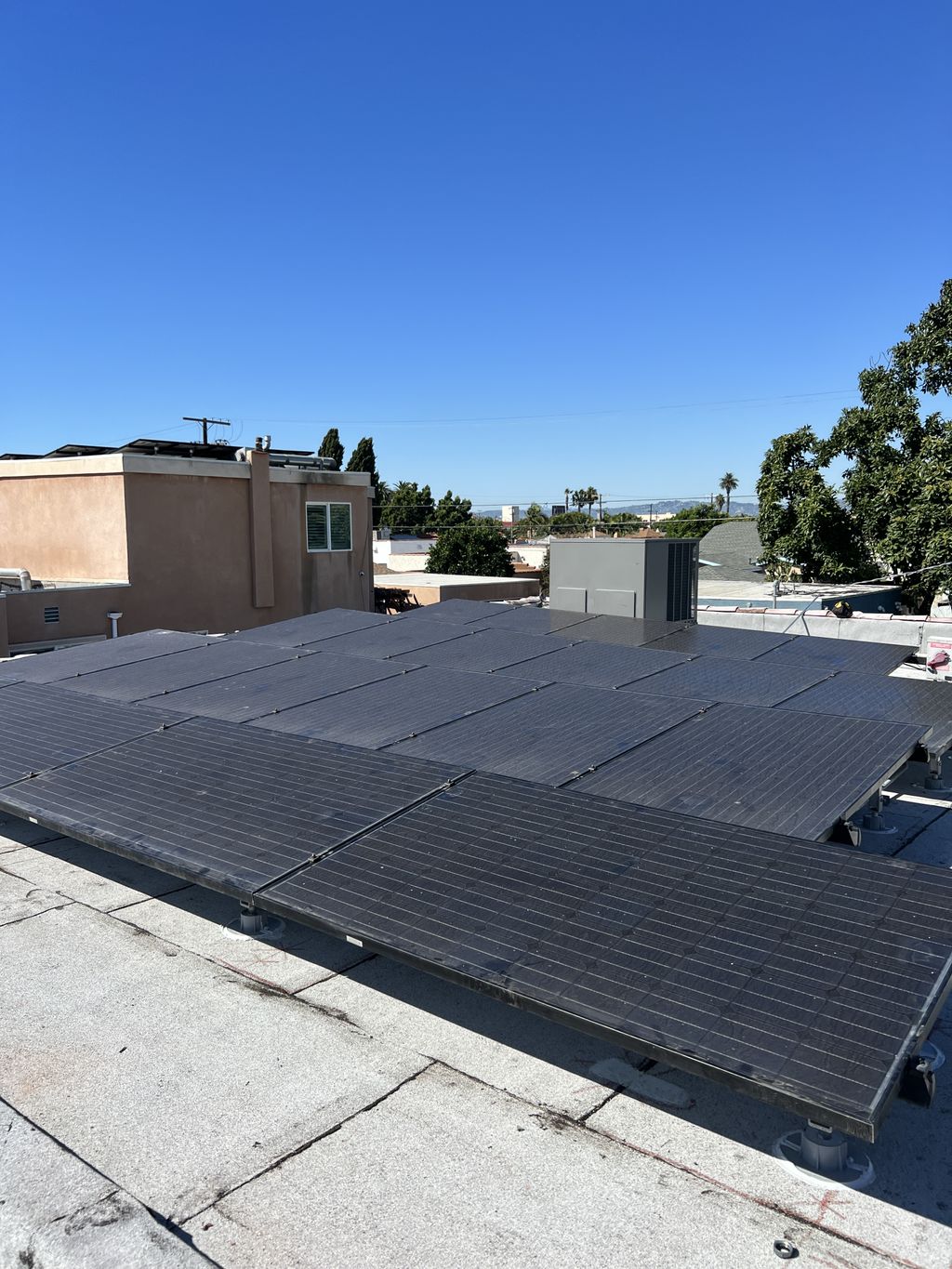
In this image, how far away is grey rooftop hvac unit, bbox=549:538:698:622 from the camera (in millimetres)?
15688

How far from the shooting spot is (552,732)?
8.00 m

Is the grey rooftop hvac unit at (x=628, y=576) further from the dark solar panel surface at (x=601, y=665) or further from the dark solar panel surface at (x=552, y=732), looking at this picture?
the dark solar panel surface at (x=552, y=732)

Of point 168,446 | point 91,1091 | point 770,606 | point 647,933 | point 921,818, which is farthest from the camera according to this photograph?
point 168,446

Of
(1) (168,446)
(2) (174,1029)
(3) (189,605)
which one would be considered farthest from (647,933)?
(1) (168,446)

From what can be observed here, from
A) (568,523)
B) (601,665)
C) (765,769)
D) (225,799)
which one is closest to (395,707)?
(225,799)

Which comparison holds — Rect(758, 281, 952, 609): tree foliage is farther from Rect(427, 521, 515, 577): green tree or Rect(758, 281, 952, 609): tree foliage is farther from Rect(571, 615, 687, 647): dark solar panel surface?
Rect(427, 521, 515, 577): green tree

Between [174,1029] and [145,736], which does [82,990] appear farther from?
[145,736]

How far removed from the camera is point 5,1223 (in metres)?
3.85

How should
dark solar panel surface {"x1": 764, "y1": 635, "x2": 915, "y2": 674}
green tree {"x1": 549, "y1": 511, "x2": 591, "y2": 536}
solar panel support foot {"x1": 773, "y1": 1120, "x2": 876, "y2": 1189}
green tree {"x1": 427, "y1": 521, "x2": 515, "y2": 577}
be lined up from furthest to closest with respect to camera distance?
green tree {"x1": 549, "y1": 511, "x2": 591, "y2": 536} < green tree {"x1": 427, "y1": 521, "x2": 515, "y2": 577} < dark solar panel surface {"x1": 764, "y1": 635, "x2": 915, "y2": 674} < solar panel support foot {"x1": 773, "y1": 1120, "x2": 876, "y2": 1189}

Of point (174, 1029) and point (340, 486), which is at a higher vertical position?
point (340, 486)

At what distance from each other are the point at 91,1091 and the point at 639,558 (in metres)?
12.4

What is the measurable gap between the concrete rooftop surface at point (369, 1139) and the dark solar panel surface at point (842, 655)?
6.06 metres

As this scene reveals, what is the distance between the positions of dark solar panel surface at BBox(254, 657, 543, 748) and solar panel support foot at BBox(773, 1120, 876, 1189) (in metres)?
4.57

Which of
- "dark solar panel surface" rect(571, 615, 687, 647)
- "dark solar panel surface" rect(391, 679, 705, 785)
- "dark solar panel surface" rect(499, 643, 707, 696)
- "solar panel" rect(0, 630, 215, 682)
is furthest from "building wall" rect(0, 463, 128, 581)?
"dark solar panel surface" rect(391, 679, 705, 785)
